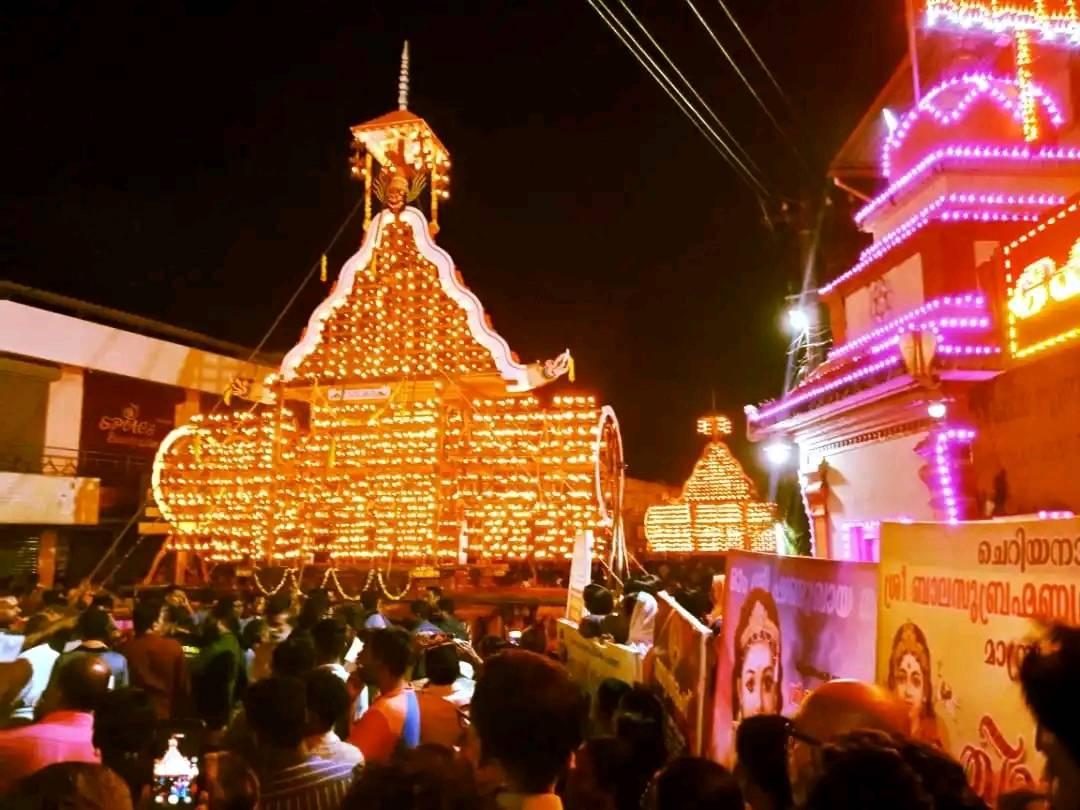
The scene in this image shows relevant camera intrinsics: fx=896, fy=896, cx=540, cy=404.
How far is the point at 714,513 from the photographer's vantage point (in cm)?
2402

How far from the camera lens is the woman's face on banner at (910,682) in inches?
132

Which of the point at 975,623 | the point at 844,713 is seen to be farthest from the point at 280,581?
the point at 975,623

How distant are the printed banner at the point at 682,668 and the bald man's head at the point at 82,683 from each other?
288 centimetres

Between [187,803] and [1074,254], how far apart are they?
6931 millimetres

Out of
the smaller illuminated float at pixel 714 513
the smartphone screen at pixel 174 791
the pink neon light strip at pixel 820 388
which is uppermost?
the pink neon light strip at pixel 820 388

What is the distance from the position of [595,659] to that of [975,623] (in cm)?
419

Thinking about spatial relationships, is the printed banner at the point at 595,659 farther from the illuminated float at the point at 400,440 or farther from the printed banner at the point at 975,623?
the illuminated float at the point at 400,440

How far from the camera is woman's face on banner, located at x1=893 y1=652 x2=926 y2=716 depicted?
3.35 metres

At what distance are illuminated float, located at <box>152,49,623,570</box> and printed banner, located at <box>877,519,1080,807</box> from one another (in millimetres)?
8638

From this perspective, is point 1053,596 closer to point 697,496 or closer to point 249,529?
point 249,529

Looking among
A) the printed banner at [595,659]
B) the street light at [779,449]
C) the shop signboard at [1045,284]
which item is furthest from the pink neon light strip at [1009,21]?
the printed banner at [595,659]

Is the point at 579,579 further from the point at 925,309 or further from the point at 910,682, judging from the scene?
the point at 910,682

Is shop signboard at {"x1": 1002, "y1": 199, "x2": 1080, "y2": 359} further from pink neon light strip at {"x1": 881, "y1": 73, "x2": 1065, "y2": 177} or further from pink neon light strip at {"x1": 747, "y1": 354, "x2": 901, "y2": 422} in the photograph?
pink neon light strip at {"x1": 881, "y1": 73, "x2": 1065, "y2": 177}

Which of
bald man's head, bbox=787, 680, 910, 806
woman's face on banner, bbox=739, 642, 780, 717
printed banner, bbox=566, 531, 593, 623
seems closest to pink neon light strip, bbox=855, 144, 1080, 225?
printed banner, bbox=566, 531, 593, 623
